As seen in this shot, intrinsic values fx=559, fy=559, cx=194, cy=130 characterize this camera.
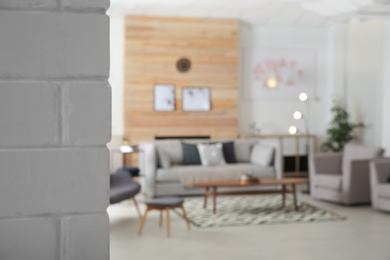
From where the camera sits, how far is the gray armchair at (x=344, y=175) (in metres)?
7.68

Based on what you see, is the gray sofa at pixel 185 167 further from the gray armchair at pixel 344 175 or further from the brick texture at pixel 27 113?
the brick texture at pixel 27 113

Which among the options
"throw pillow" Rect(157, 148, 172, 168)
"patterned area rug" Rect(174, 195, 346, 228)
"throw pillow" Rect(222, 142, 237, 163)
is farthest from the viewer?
"throw pillow" Rect(222, 142, 237, 163)

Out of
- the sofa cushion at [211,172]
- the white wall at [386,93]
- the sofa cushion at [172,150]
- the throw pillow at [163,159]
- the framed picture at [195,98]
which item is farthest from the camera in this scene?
the framed picture at [195,98]

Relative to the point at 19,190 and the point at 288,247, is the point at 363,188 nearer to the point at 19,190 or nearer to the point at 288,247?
the point at 288,247

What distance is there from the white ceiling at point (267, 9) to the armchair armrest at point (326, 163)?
2.35 metres

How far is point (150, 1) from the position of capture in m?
8.96

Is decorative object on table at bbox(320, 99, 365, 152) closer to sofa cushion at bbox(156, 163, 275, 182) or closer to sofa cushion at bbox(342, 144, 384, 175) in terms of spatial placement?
sofa cushion at bbox(342, 144, 384, 175)

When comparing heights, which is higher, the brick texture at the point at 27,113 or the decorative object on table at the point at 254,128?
the brick texture at the point at 27,113

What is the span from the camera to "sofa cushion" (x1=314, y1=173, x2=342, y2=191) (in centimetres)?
780

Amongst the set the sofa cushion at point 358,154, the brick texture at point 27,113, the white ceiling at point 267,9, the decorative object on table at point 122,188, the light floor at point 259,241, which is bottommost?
the light floor at point 259,241

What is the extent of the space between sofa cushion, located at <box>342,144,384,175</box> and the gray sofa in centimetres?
102

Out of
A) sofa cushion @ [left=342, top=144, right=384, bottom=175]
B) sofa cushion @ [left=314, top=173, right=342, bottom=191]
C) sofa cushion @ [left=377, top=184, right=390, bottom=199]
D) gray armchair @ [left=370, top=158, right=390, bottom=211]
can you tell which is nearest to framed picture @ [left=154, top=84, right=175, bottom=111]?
sofa cushion @ [left=314, top=173, right=342, bottom=191]

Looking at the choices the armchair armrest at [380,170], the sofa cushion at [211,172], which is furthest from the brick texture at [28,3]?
the sofa cushion at [211,172]

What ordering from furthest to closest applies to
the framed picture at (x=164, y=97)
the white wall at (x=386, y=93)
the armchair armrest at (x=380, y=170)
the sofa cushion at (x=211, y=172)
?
the framed picture at (x=164, y=97) → the white wall at (x=386, y=93) → the sofa cushion at (x=211, y=172) → the armchair armrest at (x=380, y=170)
